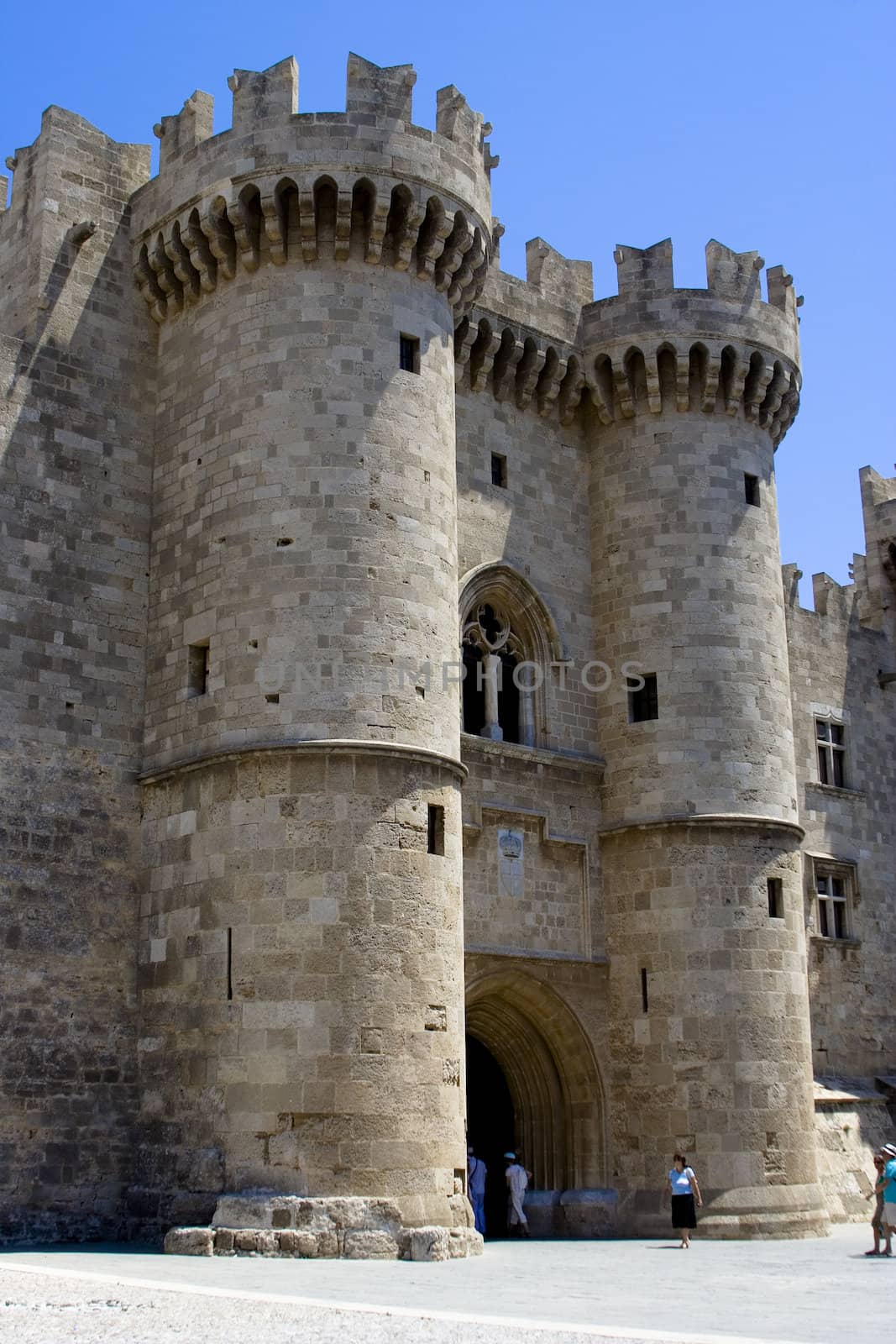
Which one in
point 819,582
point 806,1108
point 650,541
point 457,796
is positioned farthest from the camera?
point 819,582

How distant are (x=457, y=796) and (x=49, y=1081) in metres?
5.42

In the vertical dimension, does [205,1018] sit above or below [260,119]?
below

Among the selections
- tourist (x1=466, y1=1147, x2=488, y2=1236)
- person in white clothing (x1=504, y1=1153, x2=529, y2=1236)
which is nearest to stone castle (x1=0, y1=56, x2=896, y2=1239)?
person in white clothing (x1=504, y1=1153, x2=529, y2=1236)

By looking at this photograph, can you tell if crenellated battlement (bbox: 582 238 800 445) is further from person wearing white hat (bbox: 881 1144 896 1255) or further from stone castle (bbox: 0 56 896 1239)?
person wearing white hat (bbox: 881 1144 896 1255)

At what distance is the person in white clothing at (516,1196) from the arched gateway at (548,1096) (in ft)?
1.01

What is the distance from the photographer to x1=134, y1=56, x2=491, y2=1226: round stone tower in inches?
649

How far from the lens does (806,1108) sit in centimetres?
2116

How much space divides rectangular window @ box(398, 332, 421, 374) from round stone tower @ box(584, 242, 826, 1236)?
4.99m

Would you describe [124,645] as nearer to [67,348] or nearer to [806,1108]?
[67,348]

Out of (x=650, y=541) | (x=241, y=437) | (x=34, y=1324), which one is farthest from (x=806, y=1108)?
(x=34, y=1324)

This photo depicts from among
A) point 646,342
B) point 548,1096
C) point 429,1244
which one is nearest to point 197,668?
point 429,1244

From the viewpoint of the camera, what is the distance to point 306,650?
17.6 m

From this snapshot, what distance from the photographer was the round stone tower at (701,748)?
20.8 m

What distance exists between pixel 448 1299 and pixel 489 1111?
10252 millimetres
